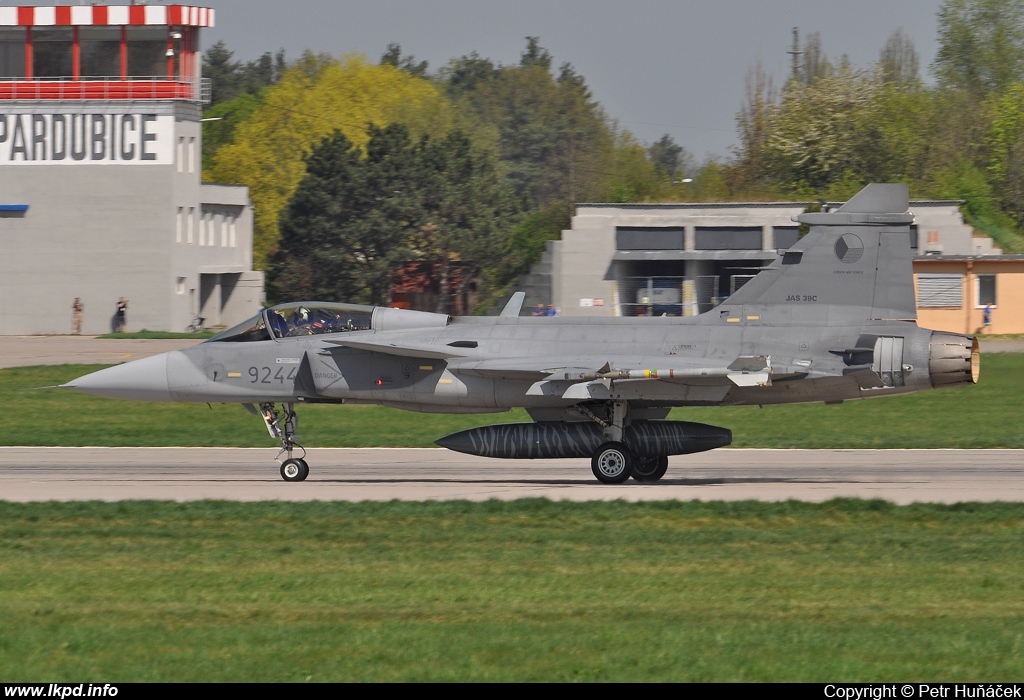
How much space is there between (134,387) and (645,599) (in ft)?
34.5

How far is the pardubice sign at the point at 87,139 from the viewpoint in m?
52.1

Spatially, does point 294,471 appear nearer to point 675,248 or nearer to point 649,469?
point 649,469

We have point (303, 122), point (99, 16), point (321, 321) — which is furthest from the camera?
point (303, 122)

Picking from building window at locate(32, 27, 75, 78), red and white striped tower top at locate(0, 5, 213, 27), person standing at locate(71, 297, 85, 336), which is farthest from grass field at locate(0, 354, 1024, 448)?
building window at locate(32, 27, 75, 78)

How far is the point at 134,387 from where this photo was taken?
18125 millimetres

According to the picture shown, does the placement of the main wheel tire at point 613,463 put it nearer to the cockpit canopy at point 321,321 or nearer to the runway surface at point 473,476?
the runway surface at point 473,476

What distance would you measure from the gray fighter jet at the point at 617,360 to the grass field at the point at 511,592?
235cm

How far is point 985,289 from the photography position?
154 ft

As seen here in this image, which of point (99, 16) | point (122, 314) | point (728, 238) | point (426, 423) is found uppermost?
point (99, 16)

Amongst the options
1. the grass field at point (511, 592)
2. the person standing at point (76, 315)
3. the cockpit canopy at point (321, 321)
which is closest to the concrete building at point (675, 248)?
the person standing at point (76, 315)

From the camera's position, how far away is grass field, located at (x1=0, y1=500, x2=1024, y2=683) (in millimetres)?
8023

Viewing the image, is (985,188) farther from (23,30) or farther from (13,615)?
(13,615)

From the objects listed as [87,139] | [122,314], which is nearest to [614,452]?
[122,314]

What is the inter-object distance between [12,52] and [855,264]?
1782 inches
